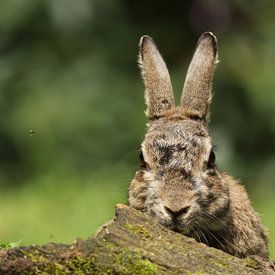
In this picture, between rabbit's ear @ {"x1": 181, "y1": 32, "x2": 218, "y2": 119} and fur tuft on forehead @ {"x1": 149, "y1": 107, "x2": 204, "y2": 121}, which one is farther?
rabbit's ear @ {"x1": 181, "y1": 32, "x2": 218, "y2": 119}

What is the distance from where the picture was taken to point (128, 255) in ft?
19.4

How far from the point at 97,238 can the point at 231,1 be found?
21.3 feet

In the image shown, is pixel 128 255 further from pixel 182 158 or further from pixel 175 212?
pixel 182 158

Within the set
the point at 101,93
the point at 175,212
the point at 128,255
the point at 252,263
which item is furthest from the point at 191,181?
the point at 101,93

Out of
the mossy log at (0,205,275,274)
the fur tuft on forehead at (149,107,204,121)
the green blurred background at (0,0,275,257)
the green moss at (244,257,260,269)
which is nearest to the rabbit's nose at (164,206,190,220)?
the mossy log at (0,205,275,274)

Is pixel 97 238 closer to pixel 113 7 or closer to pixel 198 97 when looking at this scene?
pixel 198 97

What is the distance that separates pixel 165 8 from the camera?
12234mm

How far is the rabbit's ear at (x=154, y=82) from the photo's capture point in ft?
27.4

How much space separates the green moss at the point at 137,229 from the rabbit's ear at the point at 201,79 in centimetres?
200

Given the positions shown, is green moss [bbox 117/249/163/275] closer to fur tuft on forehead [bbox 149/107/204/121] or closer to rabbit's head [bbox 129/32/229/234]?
rabbit's head [bbox 129/32/229/234]

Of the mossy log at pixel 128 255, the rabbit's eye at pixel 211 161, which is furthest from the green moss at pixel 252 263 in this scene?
the rabbit's eye at pixel 211 161

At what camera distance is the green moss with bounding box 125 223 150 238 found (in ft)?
20.3

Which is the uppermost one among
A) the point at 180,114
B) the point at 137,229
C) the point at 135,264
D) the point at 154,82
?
the point at 154,82

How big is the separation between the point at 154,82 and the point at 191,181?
4.78 feet
